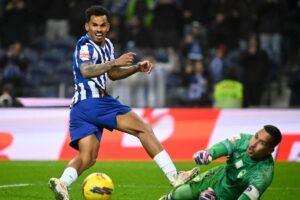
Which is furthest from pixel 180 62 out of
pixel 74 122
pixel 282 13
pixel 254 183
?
pixel 254 183

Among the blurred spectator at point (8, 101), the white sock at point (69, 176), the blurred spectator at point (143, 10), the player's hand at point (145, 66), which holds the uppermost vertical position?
the player's hand at point (145, 66)

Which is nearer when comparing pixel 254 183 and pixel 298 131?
pixel 254 183

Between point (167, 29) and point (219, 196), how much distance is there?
1241 centimetres

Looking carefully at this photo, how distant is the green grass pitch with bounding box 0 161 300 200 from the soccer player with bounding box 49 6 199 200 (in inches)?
39.3

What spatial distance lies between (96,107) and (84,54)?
641 mm

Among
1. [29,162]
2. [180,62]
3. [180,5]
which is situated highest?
[180,5]

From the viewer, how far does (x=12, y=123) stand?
655 inches

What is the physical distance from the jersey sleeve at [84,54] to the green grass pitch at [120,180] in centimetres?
191

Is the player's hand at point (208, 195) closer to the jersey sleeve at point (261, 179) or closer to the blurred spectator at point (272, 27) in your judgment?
the jersey sleeve at point (261, 179)

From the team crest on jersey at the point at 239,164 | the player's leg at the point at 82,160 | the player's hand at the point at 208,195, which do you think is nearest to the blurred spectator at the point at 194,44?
the player's leg at the point at 82,160

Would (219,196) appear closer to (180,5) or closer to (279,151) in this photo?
(279,151)

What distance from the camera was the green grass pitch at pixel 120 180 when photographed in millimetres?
10883

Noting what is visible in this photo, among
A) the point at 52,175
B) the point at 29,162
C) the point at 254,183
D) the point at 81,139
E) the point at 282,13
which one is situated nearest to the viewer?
the point at 254,183

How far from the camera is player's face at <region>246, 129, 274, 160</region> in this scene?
816cm
